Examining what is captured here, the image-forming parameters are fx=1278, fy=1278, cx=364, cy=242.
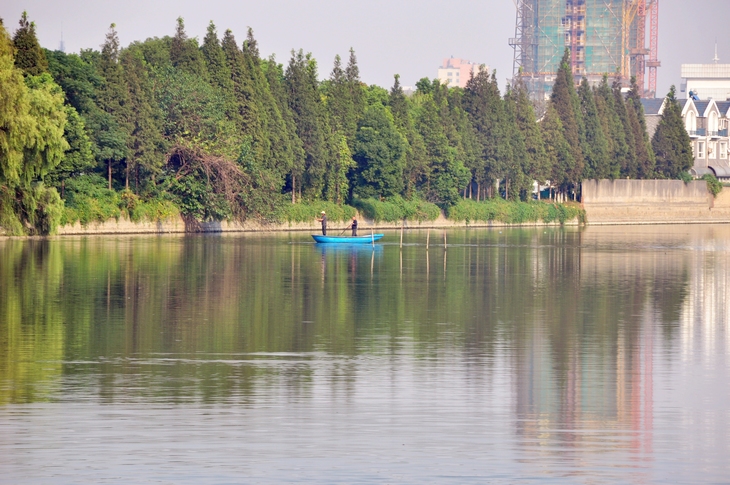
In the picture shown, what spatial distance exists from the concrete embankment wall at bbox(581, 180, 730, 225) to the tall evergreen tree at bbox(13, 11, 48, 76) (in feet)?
225

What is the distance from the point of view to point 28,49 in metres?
61.0

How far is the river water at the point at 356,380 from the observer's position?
1236 cm

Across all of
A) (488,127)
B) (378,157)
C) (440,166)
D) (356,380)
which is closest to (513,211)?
(488,127)

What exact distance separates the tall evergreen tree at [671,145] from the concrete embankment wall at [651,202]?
2365 mm

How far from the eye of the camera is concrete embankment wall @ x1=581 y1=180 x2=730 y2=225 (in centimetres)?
12144

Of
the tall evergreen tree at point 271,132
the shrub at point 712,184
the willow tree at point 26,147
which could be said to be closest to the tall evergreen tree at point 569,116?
the shrub at point 712,184

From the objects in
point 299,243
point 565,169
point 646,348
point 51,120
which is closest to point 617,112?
point 565,169

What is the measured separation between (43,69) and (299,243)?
14857mm

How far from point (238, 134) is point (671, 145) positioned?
6693 cm

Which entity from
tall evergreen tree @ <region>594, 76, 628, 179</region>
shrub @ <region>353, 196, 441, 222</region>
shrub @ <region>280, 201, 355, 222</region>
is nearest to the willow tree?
shrub @ <region>280, 201, 355, 222</region>

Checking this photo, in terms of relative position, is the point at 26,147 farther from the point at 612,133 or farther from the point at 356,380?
the point at 612,133

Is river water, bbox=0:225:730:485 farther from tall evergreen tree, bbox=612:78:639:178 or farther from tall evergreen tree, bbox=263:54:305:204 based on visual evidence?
tall evergreen tree, bbox=612:78:639:178

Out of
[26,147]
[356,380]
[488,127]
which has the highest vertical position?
[488,127]

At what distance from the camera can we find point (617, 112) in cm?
12888
